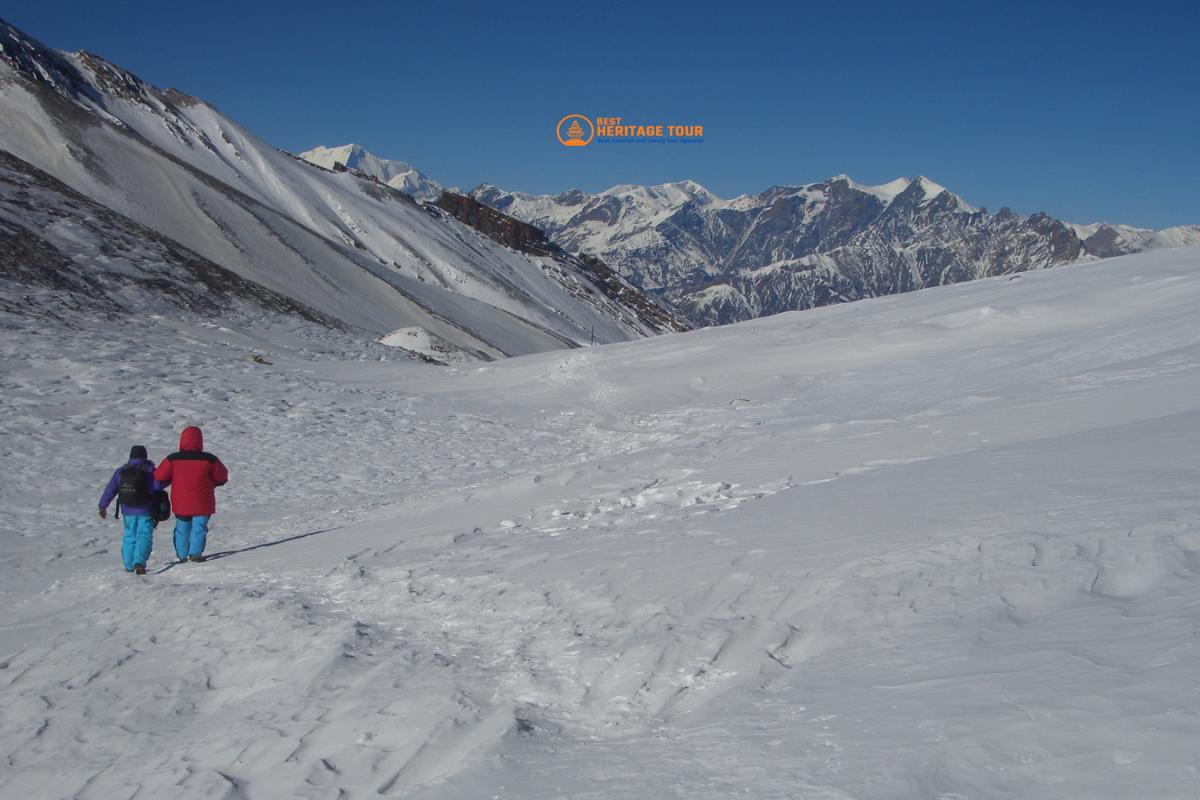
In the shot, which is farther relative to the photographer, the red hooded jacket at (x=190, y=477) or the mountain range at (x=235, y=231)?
the mountain range at (x=235, y=231)

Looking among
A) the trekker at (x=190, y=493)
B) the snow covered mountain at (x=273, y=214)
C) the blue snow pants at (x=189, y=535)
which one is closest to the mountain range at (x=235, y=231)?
the snow covered mountain at (x=273, y=214)

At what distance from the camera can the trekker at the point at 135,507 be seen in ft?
32.4

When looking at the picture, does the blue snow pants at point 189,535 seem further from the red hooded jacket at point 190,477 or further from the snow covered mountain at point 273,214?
the snow covered mountain at point 273,214

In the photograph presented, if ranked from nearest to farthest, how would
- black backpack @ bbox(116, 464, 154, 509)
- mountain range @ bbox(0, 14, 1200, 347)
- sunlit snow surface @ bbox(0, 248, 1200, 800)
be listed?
sunlit snow surface @ bbox(0, 248, 1200, 800)
black backpack @ bbox(116, 464, 154, 509)
mountain range @ bbox(0, 14, 1200, 347)

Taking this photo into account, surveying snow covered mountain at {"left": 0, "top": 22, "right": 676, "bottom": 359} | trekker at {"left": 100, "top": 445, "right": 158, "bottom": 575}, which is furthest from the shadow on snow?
snow covered mountain at {"left": 0, "top": 22, "right": 676, "bottom": 359}

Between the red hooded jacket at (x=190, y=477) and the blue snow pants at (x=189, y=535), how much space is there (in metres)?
0.10

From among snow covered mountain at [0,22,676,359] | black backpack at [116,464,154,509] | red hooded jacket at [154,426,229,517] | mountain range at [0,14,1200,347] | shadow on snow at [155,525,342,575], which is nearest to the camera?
black backpack at [116,464,154,509]

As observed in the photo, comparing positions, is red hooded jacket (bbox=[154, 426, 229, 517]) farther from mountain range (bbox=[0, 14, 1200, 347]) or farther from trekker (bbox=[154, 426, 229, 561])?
mountain range (bbox=[0, 14, 1200, 347])

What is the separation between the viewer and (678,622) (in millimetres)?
5949

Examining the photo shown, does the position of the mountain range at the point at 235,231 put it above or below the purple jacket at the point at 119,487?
above

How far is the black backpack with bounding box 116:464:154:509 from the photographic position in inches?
392

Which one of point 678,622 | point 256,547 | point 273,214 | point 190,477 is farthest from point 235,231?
point 678,622

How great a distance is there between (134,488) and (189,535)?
0.80 m

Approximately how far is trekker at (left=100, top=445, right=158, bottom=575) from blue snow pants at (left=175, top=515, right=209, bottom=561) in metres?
0.36
